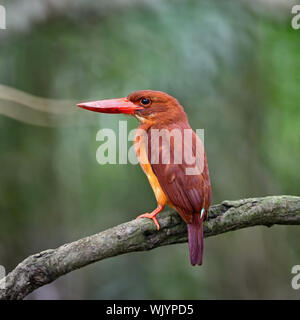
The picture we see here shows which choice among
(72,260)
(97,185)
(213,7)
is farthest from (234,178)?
(72,260)

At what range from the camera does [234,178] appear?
16.5 ft

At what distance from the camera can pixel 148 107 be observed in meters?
3.40

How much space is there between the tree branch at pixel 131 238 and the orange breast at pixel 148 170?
0.09 meters

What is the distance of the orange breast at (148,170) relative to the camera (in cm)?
307

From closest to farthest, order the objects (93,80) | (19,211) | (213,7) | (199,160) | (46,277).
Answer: (46,277) → (199,160) → (213,7) → (93,80) → (19,211)

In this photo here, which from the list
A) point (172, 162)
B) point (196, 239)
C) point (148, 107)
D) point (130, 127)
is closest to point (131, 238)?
point (196, 239)

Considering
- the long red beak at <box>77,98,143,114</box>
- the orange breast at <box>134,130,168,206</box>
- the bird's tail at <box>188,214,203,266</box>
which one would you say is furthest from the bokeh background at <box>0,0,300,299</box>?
the bird's tail at <box>188,214,203,266</box>

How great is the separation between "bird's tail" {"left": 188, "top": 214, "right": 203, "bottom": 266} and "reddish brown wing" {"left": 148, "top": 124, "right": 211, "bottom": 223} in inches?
1.2

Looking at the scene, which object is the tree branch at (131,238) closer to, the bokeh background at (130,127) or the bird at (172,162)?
the bird at (172,162)

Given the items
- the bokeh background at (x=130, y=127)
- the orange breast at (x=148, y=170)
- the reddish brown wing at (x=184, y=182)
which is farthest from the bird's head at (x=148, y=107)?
the bokeh background at (x=130, y=127)

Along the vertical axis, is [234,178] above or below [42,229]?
above

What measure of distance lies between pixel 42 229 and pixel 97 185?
2.15 feet

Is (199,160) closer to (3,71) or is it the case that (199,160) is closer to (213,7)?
(213,7)

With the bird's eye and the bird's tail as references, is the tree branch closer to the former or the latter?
the bird's tail
